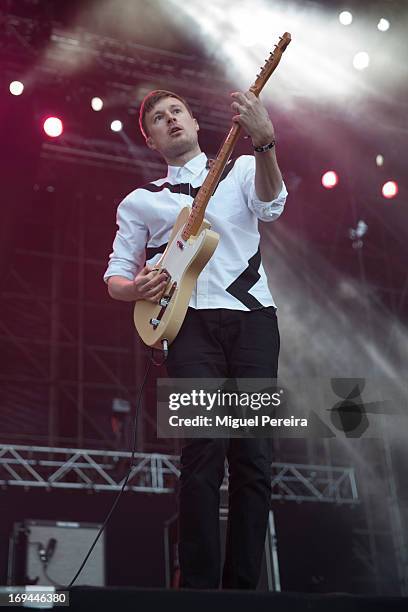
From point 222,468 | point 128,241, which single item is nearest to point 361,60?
point 128,241

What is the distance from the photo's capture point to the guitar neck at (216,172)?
99.7 inches

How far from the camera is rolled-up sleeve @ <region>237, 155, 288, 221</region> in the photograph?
101 inches

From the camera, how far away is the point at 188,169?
9.29 ft

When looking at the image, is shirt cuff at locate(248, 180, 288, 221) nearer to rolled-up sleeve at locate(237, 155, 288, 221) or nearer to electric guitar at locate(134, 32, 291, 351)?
rolled-up sleeve at locate(237, 155, 288, 221)

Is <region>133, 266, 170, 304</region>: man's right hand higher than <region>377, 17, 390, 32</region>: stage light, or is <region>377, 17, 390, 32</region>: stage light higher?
<region>377, 17, 390, 32</region>: stage light

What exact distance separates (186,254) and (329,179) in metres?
5.99

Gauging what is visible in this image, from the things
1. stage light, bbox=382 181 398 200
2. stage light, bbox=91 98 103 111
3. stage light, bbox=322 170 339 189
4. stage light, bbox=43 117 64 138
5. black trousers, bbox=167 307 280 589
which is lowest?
black trousers, bbox=167 307 280 589

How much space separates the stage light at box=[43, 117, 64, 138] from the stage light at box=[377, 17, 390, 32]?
278 centimetres

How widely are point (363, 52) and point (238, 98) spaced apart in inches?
195

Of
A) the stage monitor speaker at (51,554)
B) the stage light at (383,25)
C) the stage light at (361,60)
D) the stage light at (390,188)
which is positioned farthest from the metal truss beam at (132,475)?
the stage light at (383,25)

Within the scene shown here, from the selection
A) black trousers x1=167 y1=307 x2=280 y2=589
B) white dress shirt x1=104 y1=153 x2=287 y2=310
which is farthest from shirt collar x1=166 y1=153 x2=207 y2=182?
black trousers x1=167 y1=307 x2=280 y2=589

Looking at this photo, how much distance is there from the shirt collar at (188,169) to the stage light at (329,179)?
555 cm

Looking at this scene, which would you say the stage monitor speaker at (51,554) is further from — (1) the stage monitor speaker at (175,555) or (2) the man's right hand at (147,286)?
(2) the man's right hand at (147,286)

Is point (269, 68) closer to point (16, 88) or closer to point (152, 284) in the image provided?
point (152, 284)
